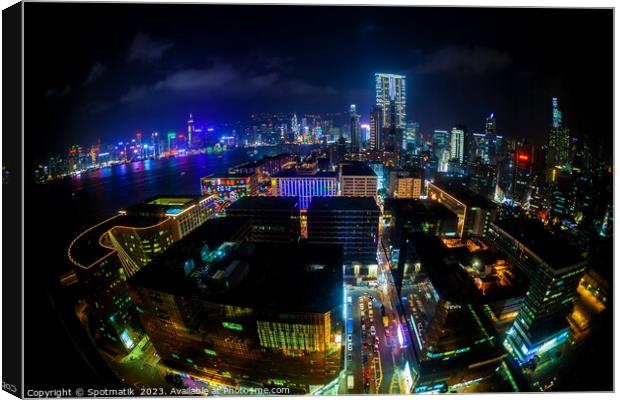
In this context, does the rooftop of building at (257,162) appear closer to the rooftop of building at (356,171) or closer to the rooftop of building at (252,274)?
the rooftop of building at (356,171)

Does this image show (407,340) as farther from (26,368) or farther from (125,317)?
(125,317)

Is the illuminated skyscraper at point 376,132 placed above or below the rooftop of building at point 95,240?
above

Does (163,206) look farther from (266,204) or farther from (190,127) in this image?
(266,204)

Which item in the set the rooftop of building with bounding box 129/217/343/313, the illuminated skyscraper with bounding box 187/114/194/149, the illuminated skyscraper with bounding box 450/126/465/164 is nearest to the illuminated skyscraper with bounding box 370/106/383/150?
the illuminated skyscraper with bounding box 450/126/465/164

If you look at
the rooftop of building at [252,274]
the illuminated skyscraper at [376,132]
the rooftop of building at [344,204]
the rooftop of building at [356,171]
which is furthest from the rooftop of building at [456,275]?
the illuminated skyscraper at [376,132]

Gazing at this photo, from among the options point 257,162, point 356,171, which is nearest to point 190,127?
point 257,162

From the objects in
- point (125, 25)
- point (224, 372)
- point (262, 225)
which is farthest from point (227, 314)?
point (262, 225)
